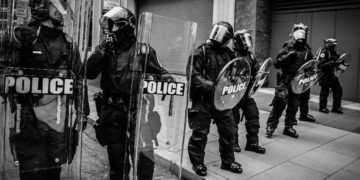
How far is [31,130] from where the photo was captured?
2.68 metres

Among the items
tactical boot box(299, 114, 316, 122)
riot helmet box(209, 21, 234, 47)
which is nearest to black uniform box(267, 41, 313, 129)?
tactical boot box(299, 114, 316, 122)

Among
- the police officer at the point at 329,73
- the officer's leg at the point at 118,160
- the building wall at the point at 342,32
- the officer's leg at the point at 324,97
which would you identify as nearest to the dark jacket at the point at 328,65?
the police officer at the point at 329,73

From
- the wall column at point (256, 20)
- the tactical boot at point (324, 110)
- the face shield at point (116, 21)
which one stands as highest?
the wall column at point (256, 20)

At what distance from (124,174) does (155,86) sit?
935mm

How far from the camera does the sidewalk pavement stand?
13.4ft

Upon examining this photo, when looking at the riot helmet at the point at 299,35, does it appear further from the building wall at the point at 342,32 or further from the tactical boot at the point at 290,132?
the building wall at the point at 342,32

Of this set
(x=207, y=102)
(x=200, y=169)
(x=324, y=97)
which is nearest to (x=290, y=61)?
(x=207, y=102)

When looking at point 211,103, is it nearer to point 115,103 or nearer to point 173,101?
point 173,101

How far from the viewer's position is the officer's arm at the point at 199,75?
3.64 meters

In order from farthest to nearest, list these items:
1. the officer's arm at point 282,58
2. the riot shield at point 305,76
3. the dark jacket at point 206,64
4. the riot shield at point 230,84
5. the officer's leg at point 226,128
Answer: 1. the officer's arm at point 282,58
2. the riot shield at point 305,76
3. the officer's leg at point 226,128
4. the dark jacket at point 206,64
5. the riot shield at point 230,84

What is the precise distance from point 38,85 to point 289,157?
3.61 m

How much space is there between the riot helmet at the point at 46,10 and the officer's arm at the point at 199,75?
1.61 metres

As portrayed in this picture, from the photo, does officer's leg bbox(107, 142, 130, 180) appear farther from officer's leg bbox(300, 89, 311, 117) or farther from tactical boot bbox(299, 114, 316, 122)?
tactical boot bbox(299, 114, 316, 122)

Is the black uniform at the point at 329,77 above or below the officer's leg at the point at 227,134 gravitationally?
above
